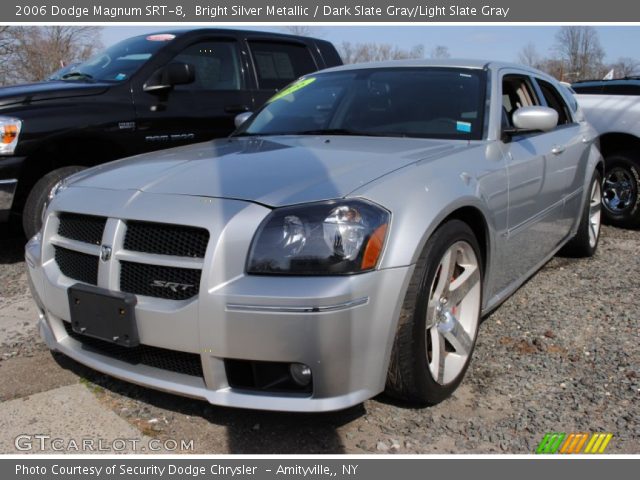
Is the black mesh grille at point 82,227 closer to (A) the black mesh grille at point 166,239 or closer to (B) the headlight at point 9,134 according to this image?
(A) the black mesh grille at point 166,239

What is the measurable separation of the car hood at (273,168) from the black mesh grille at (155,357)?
2.08 ft

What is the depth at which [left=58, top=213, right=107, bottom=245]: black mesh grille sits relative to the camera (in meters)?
2.50

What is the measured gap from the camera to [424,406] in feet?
8.54

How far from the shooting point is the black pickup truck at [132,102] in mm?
4516

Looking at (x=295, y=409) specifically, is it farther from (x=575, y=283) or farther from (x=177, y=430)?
(x=575, y=283)

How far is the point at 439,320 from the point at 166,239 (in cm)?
124

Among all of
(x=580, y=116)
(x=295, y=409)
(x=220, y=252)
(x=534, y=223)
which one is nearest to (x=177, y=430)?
(x=295, y=409)

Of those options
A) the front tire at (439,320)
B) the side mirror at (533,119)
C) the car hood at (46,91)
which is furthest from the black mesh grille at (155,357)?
the car hood at (46,91)

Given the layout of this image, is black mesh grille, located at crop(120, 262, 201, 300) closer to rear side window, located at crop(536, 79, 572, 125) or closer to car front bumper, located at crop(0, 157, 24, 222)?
car front bumper, located at crop(0, 157, 24, 222)

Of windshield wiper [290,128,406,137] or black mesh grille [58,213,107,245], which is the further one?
windshield wiper [290,128,406,137]

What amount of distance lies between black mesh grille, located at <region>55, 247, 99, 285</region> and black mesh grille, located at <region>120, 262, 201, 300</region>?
0.66 feet

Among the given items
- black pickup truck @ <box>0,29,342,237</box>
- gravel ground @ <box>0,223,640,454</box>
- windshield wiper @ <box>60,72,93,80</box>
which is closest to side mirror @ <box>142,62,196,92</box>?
black pickup truck @ <box>0,29,342,237</box>

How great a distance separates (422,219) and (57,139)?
134 inches

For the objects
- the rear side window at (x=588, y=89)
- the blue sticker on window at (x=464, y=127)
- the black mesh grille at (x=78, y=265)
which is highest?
the rear side window at (x=588, y=89)
